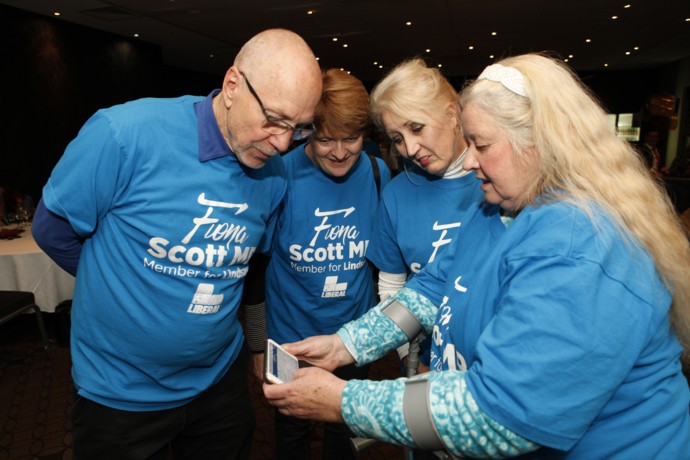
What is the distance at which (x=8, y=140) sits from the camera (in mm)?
7020

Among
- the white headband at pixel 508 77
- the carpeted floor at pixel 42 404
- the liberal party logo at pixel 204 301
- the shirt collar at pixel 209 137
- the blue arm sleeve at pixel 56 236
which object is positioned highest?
the white headband at pixel 508 77

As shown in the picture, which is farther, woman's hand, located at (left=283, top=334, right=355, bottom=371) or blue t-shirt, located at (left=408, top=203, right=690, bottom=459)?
woman's hand, located at (left=283, top=334, right=355, bottom=371)

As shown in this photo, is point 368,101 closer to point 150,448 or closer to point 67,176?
point 67,176

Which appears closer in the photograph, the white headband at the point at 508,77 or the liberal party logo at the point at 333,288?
the white headband at the point at 508,77

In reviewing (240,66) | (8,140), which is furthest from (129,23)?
(240,66)

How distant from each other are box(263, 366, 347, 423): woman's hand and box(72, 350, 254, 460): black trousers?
1.46 feet

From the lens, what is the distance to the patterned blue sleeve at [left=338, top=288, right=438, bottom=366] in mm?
1421

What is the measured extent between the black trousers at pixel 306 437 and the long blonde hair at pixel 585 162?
123 centimetres

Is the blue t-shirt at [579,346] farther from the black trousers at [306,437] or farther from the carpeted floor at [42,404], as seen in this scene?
the carpeted floor at [42,404]

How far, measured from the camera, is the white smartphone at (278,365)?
1174 millimetres

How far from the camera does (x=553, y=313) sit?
802 mm

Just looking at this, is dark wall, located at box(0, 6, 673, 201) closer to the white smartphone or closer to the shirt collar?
the shirt collar

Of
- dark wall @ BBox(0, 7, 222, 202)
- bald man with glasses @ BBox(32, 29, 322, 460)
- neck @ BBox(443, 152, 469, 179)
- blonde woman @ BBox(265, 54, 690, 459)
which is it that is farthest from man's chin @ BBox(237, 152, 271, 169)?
dark wall @ BBox(0, 7, 222, 202)

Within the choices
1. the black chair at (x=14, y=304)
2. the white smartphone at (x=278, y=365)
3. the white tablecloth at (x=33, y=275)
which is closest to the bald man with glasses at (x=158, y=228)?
the white smartphone at (x=278, y=365)
